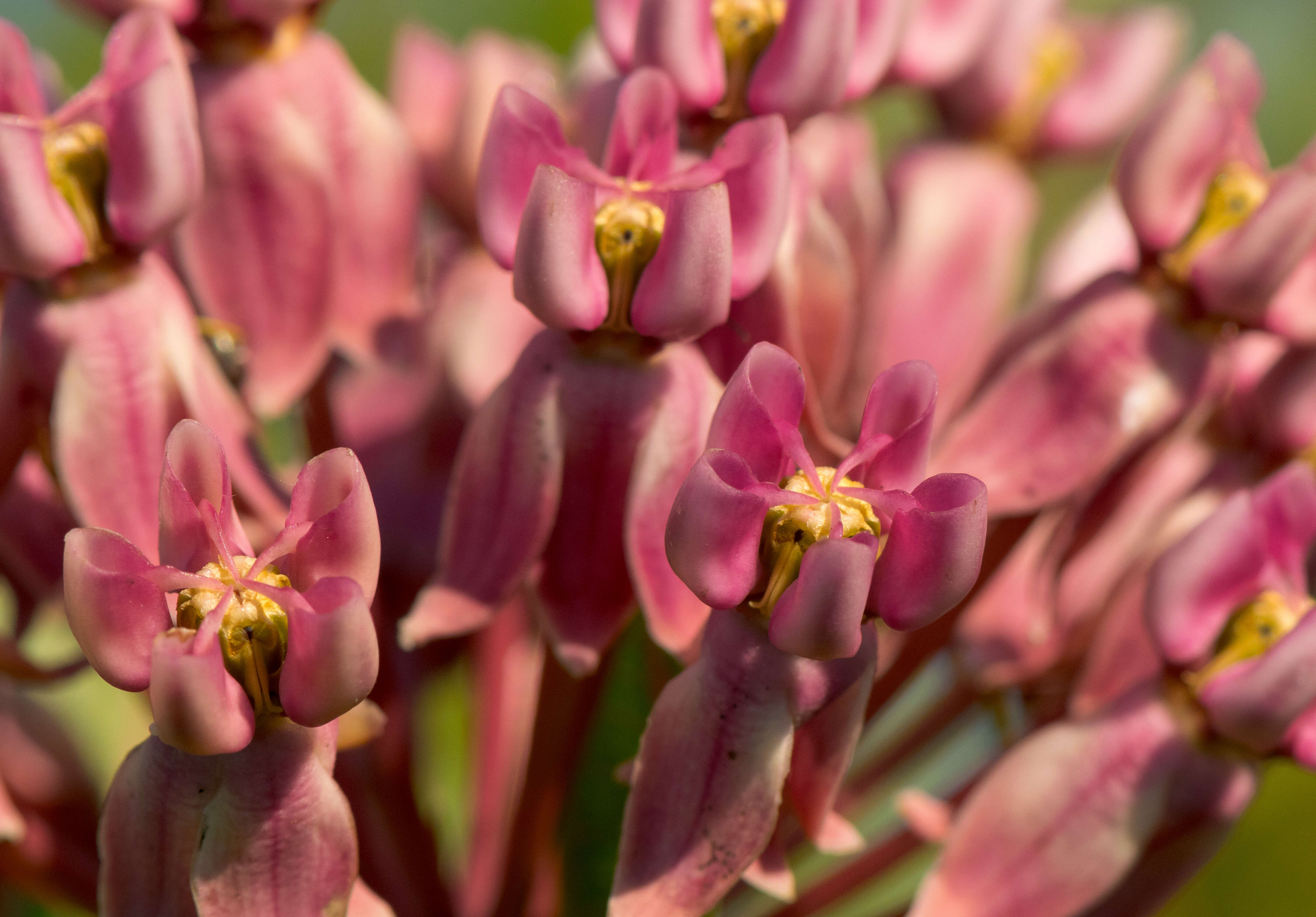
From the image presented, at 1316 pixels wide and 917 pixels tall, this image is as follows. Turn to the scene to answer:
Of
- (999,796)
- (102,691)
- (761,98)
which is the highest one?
(761,98)

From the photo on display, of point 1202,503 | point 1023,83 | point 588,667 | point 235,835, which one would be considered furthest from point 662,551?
point 1023,83

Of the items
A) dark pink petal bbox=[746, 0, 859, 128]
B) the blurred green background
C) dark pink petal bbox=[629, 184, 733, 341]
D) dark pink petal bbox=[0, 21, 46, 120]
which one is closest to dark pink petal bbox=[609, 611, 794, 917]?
dark pink petal bbox=[629, 184, 733, 341]

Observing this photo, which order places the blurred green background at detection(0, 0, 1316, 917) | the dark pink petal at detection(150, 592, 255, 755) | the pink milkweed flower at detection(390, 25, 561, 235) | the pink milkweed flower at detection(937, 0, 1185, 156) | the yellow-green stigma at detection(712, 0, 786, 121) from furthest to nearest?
the blurred green background at detection(0, 0, 1316, 917)
the pink milkweed flower at detection(937, 0, 1185, 156)
the pink milkweed flower at detection(390, 25, 561, 235)
the yellow-green stigma at detection(712, 0, 786, 121)
the dark pink petal at detection(150, 592, 255, 755)

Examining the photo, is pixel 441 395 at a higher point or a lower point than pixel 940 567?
lower

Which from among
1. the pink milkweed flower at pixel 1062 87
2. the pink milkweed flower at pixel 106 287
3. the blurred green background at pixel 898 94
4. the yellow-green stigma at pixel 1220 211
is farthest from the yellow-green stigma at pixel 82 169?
the blurred green background at pixel 898 94

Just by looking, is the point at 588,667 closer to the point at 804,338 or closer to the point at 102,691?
the point at 804,338

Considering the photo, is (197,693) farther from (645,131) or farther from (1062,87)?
(1062,87)

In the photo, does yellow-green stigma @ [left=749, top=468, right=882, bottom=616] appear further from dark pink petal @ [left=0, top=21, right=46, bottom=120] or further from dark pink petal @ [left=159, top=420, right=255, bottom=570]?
dark pink petal @ [left=0, top=21, right=46, bottom=120]

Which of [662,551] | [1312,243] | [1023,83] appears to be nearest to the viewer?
[662,551]
